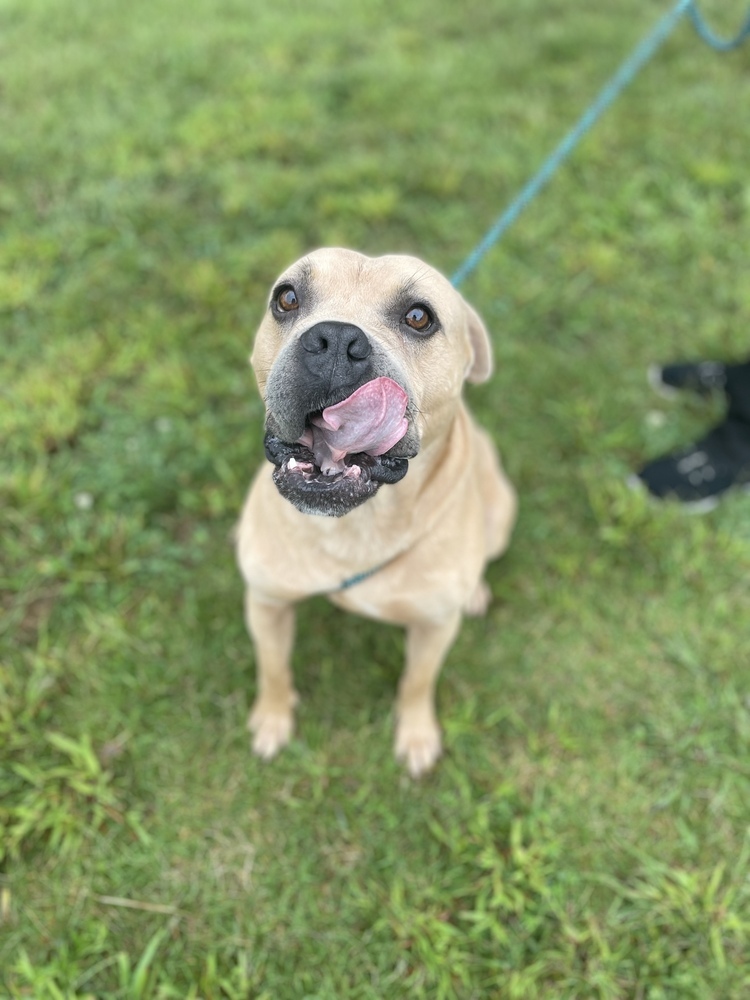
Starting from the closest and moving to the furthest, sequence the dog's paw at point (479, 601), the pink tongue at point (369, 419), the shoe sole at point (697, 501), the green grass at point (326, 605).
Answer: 1. the pink tongue at point (369, 419)
2. the green grass at point (326, 605)
3. the dog's paw at point (479, 601)
4. the shoe sole at point (697, 501)

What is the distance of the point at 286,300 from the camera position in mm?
2080

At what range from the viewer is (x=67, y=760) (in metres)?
2.83

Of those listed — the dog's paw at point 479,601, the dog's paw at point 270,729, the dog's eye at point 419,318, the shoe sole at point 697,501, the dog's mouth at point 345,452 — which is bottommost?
the dog's paw at point 270,729

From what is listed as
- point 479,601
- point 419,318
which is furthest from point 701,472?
point 419,318

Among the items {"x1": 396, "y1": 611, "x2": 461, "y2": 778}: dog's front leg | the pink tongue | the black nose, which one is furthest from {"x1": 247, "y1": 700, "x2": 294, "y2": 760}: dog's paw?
the black nose

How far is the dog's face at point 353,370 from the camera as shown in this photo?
5.63 feet

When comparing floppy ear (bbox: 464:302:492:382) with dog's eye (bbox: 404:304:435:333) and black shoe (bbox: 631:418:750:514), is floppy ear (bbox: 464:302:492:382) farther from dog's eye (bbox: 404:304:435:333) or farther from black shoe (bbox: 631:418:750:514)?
black shoe (bbox: 631:418:750:514)

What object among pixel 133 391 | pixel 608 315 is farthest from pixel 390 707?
pixel 608 315

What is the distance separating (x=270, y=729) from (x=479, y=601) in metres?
1.12

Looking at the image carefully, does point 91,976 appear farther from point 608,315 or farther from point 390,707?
point 608,315

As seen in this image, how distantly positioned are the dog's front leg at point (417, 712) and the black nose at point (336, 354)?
1248mm

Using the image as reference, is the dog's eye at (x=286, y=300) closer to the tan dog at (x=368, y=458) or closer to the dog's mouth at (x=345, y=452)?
the tan dog at (x=368, y=458)

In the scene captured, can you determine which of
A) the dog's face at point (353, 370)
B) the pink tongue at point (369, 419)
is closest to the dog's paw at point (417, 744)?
the dog's face at point (353, 370)

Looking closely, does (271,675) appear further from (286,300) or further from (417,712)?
(286,300)
